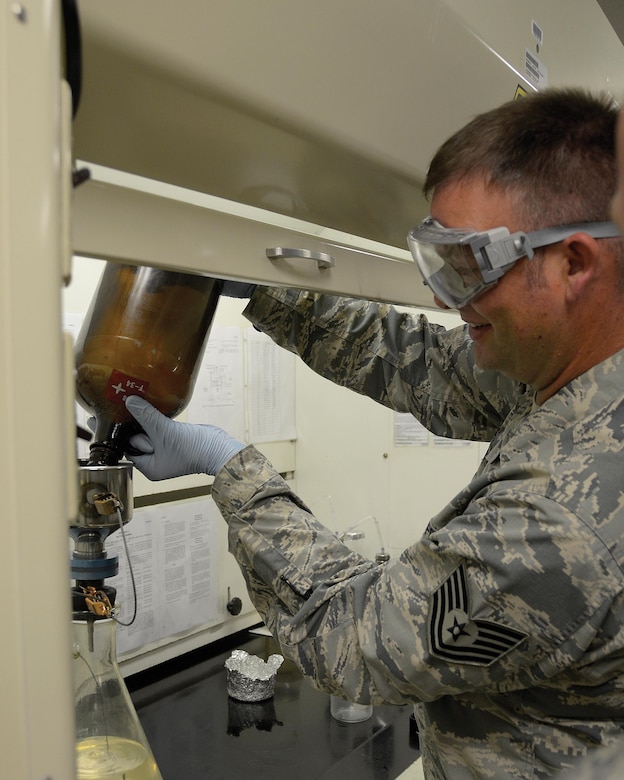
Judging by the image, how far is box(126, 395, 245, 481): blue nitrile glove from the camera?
96cm

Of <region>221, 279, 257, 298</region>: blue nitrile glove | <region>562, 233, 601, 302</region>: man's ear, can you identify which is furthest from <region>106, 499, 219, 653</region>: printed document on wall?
<region>562, 233, 601, 302</region>: man's ear

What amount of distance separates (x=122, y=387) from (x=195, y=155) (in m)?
0.31

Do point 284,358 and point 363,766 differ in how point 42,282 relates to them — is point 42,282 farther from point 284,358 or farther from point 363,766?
point 284,358

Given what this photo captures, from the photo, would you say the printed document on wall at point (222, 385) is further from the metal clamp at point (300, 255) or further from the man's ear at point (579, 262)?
the man's ear at point (579, 262)

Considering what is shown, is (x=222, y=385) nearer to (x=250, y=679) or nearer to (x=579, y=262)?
(x=250, y=679)

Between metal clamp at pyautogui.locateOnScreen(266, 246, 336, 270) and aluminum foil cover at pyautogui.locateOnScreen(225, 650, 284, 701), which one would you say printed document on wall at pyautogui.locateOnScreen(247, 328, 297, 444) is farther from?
metal clamp at pyautogui.locateOnScreen(266, 246, 336, 270)

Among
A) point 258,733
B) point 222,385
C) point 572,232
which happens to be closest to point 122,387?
point 572,232

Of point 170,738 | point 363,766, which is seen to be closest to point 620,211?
point 363,766

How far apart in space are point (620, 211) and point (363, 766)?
1361mm

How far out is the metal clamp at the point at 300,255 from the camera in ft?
2.47

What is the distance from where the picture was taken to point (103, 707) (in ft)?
2.87

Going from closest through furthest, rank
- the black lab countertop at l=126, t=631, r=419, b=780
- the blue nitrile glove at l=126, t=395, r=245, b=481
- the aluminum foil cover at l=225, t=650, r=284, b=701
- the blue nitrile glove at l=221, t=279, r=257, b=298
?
the blue nitrile glove at l=126, t=395, r=245, b=481 < the blue nitrile glove at l=221, t=279, r=257, b=298 < the black lab countertop at l=126, t=631, r=419, b=780 < the aluminum foil cover at l=225, t=650, r=284, b=701

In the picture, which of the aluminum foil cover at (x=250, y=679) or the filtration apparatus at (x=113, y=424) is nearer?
the filtration apparatus at (x=113, y=424)

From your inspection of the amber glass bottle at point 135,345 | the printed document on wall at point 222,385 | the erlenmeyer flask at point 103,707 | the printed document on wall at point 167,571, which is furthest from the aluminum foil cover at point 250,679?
the amber glass bottle at point 135,345
